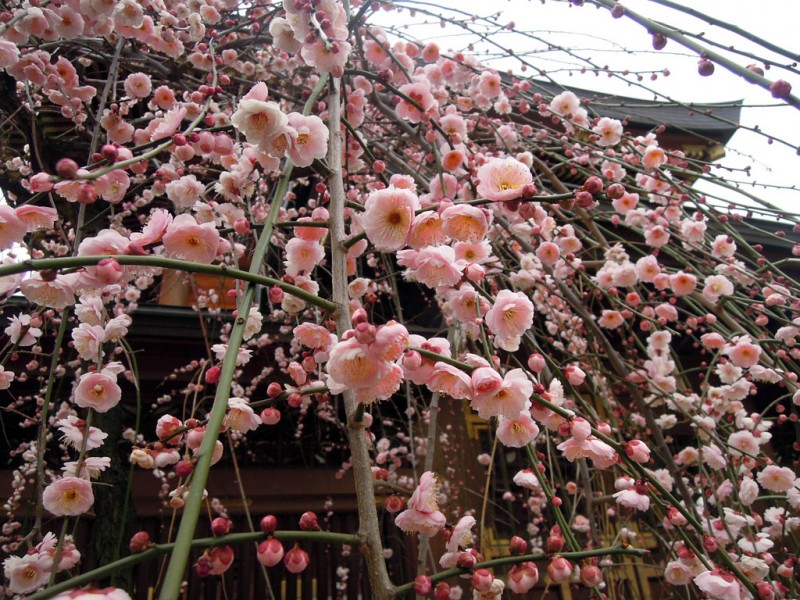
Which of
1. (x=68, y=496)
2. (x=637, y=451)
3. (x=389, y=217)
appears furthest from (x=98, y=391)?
(x=637, y=451)

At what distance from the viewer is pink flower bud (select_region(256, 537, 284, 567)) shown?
70 centimetres

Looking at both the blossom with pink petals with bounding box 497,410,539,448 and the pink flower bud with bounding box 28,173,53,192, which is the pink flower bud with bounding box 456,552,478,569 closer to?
the blossom with pink petals with bounding box 497,410,539,448

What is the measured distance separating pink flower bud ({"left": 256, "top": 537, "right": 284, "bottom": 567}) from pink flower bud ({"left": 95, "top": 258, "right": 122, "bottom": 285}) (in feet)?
1.37

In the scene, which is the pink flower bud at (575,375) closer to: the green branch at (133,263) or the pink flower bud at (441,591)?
the pink flower bud at (441,591)

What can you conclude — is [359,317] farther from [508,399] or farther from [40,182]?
[40,182]

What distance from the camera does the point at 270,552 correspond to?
71 cm

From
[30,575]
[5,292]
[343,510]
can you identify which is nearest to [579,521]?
[343,510]

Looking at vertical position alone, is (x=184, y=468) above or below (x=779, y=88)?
below

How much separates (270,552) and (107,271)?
0.44 meters

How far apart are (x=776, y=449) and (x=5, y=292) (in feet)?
17.5

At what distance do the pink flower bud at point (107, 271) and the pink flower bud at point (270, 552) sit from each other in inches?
16.4

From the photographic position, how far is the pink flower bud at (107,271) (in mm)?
674

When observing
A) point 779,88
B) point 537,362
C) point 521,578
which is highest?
point 779,88

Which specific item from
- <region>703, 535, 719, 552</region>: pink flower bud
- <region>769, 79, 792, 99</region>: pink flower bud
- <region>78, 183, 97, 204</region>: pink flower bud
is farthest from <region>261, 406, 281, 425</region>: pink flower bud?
<region>769, 79, 792, 99</region>: pink flower bud
